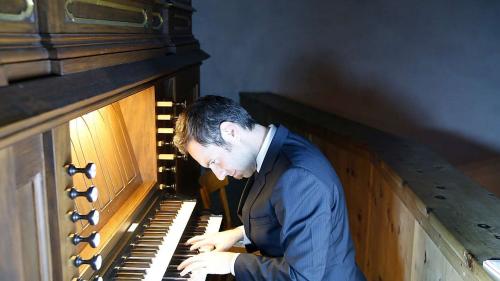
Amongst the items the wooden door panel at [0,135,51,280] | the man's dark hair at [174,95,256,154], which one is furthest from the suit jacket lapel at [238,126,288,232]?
the wooden door panel at [0,135,51,280]

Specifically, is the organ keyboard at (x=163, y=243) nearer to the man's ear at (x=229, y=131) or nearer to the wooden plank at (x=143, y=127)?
the wooden plank at (x=143, y=127)

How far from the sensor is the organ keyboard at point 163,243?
5.15 feet

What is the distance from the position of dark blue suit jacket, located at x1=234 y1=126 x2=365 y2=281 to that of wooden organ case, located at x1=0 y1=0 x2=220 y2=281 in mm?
310

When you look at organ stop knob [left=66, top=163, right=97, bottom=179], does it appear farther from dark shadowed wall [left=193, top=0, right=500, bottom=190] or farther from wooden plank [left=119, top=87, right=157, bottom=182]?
dark shadowed wall [left=193, top=0, right=500, bottom=190]

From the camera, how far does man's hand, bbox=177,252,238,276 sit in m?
1.61

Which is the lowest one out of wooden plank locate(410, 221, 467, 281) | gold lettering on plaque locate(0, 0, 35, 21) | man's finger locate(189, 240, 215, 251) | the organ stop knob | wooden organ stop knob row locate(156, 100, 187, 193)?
man's finger locate(189, 240, 215, 251)

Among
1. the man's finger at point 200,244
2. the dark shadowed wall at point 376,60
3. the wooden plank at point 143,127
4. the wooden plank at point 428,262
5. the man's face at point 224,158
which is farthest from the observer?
the dark shadowed wall at point 376,60

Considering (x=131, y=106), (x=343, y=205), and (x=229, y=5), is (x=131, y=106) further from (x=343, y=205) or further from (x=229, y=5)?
(x=229, y=5)

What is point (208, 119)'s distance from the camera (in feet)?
4.78

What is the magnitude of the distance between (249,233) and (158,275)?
0.32 metres

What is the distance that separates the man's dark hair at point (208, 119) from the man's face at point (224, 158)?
21mm

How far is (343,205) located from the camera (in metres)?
1.56

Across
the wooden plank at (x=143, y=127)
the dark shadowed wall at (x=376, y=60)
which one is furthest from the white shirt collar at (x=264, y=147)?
the dark shadowed wall at (x=376, y=60)

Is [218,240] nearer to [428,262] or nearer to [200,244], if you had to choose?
[200,244]
